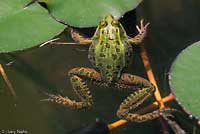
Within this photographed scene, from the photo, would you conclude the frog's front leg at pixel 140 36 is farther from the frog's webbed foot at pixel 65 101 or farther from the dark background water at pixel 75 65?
the frog's webbed foot at pixel 65 101

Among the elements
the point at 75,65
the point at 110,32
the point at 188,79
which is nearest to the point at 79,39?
the point at 75,65

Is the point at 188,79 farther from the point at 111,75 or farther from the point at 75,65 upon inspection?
the point at 75,65

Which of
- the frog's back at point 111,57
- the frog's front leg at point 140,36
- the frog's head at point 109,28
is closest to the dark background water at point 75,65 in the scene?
the frog's front leg at point 140,36

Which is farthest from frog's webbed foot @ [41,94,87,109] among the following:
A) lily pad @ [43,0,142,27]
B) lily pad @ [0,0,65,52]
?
lily pad @ [43,0,142,27]

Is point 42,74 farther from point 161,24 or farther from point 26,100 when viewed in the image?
point 161,24

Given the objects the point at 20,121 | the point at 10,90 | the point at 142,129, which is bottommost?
the point at 142,129

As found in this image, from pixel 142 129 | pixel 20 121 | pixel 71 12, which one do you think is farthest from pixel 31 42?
pixel 142 129

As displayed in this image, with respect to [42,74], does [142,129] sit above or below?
below
